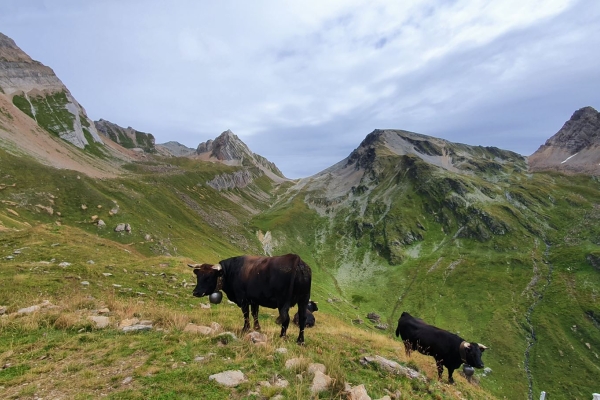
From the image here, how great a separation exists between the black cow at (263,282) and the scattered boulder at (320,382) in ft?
13.9

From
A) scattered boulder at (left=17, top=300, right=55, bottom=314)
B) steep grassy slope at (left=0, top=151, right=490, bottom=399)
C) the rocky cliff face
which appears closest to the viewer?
steep grassy slope at (left=0, top=151, right=490, bottom=399)

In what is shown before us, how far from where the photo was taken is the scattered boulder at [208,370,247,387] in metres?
8.92

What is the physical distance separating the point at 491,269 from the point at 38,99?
251m

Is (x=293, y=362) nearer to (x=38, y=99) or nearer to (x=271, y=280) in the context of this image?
(x=271, y=280)

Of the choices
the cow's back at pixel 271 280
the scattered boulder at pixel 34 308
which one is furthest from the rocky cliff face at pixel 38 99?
the cow's back at pixel 271 280

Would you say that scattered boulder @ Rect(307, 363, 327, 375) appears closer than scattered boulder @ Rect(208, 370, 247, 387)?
No

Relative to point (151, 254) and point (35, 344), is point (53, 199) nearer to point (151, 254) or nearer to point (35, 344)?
point (151, 254)

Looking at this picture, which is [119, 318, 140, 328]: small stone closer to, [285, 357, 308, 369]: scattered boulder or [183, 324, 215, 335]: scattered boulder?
[183, 324, 215, 335]: scattered boulder

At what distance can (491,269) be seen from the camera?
132m

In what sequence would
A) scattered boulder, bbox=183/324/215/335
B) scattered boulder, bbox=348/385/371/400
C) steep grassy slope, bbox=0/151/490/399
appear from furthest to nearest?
scattered boulder, bbox=183/324/215/335 < scattered boulder, bbox=348/385/371/400 < steep grassy slope, bbox=0/151/490/399

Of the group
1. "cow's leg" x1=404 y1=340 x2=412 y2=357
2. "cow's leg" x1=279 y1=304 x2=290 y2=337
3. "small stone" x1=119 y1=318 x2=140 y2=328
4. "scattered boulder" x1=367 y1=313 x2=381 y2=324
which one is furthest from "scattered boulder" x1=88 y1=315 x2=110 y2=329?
"scattered boulder" x1=367 y1=313 x2=381 y2=324

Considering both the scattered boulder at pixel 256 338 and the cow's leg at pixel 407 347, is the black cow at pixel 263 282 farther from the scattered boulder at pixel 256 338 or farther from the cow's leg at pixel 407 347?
the cow's leg at pixel 407 347

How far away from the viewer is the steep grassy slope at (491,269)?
8631 centimetres

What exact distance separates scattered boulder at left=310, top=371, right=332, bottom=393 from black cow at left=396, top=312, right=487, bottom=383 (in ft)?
35.8
